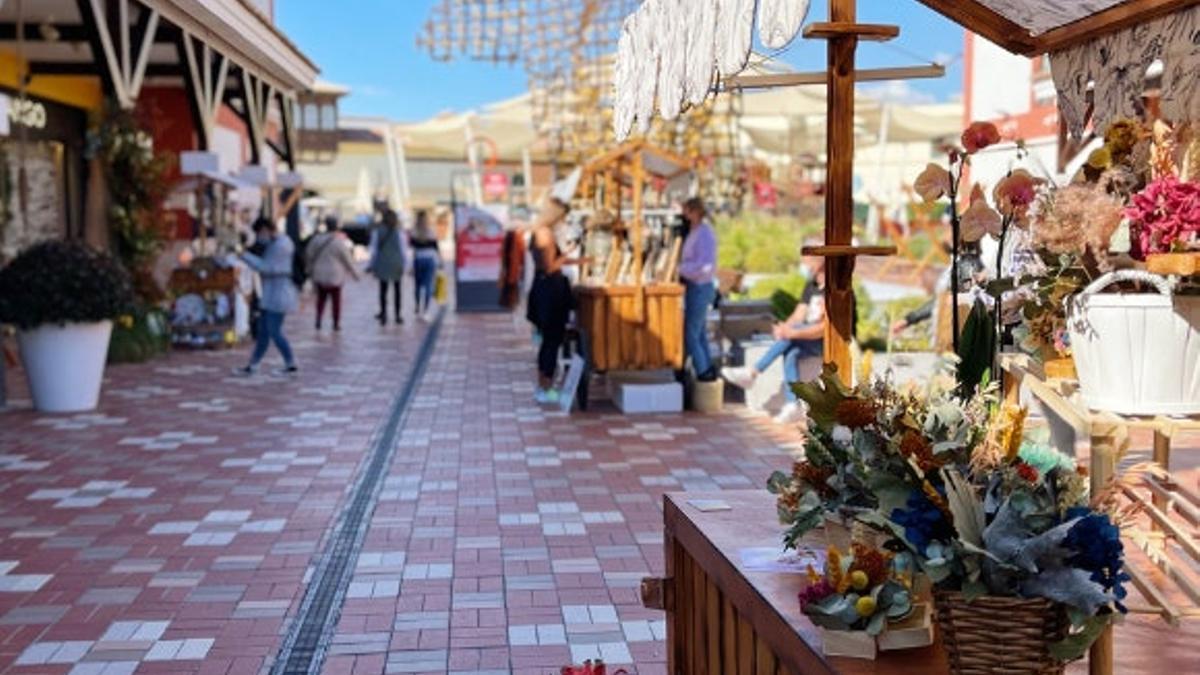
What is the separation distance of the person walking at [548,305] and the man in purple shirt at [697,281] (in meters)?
0.97

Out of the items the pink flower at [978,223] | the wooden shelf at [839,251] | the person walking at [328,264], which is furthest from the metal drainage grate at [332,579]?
the person walking at [328,264]

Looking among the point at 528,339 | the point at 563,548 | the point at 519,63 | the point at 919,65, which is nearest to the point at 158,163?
the point at 528,339

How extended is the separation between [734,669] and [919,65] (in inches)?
69.6

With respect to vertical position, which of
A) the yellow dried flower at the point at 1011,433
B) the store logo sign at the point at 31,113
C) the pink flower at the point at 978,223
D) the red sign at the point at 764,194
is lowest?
the yellow dried flower at the point at 1011,433

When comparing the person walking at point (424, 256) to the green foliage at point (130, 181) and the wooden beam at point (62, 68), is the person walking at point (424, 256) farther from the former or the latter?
the wooden beam at point (62, 68)

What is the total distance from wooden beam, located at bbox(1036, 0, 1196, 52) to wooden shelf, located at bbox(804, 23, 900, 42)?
0.46m

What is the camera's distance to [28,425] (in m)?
9.28

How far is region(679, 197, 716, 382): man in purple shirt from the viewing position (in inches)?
394

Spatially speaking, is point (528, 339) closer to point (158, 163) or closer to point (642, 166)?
point (158, 163)

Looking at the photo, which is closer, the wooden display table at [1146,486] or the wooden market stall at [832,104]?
the wooden market stall at [832,104]

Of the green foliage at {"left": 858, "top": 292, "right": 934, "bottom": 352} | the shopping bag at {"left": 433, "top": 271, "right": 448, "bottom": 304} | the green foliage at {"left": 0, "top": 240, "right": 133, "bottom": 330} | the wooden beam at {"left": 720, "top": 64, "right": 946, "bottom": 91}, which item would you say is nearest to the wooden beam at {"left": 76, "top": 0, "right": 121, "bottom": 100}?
the green foliage at {"left": 0, "top": 240, "right": 133, "bottom": 330}

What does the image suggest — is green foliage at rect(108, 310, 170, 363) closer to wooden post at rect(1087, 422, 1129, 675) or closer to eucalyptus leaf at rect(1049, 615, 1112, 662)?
wooden post at rect(1087, 422, 1129, 675)

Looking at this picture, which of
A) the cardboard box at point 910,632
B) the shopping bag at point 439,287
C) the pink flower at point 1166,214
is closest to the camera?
the cardboard box at point 910,632

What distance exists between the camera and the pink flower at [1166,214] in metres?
3.46
